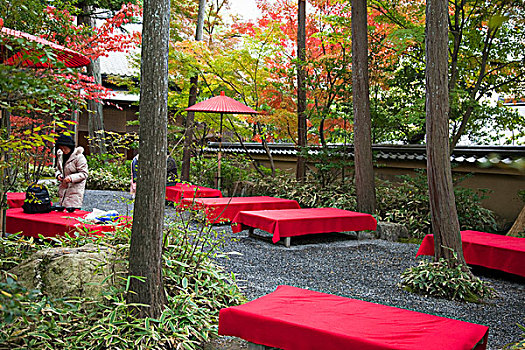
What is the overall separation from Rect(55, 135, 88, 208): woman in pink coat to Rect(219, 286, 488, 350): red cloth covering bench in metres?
3.96

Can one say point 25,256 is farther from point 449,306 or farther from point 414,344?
point 449,306

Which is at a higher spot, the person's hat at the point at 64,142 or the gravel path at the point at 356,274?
the person's hat at the point at 64,142

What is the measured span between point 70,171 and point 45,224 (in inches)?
47.8

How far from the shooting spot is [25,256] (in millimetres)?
3871

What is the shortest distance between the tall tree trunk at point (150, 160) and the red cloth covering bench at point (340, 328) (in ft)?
2.05

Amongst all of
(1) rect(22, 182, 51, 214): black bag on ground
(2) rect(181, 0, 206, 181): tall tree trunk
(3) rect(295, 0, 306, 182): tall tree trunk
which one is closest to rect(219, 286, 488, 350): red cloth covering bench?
(1) rect(22, 182, 51, 214): black bag on ground

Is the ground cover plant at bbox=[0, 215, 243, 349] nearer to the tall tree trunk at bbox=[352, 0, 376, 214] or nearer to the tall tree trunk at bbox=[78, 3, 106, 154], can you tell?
the tall tree trunk at bbox=[352, 0, 376, 214]

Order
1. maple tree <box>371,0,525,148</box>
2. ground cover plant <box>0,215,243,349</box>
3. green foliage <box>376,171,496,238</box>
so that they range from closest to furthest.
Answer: ground cover plant <box>0,215,243,349</box> → green foliage <box>376,171,496,238</box> → maple tree <box>371,0,525,148</box>

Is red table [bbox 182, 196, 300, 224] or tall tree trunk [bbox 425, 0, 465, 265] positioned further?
red table [bbox 182, 196, 300, 224]

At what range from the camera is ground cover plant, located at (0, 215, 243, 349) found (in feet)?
9.07

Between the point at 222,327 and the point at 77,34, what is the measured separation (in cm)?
813

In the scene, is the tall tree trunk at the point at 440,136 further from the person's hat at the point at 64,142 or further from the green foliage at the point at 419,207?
the person's hat at the point at 64,142

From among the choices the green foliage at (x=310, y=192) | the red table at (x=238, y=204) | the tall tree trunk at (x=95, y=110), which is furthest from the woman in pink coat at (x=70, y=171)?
the tall tree trunk at (x=95, y=110)

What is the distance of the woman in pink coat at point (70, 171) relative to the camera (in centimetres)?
597
